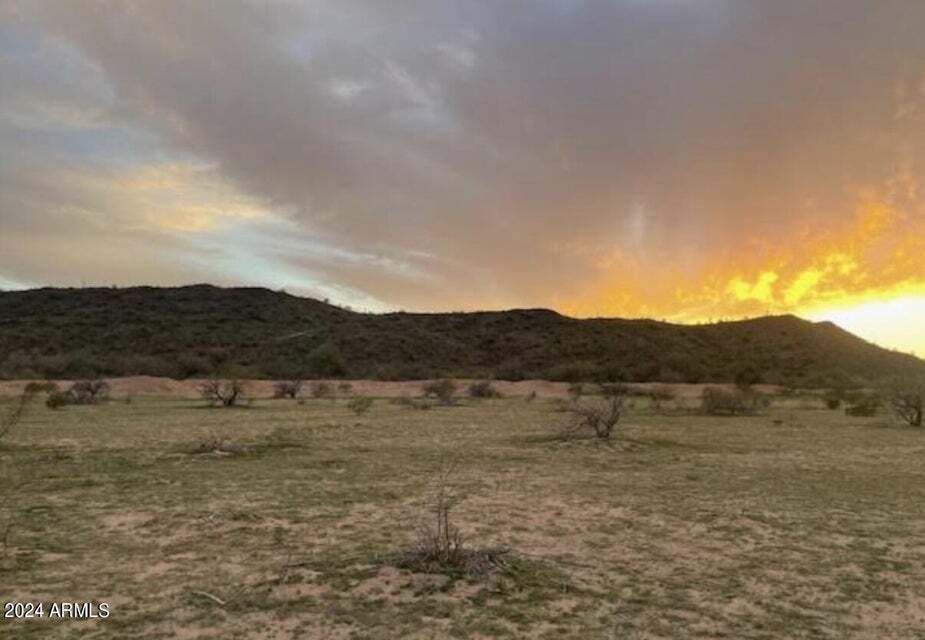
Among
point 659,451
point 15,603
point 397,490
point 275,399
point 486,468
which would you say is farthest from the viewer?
point 275,399

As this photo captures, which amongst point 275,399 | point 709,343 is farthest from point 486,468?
point 709,343

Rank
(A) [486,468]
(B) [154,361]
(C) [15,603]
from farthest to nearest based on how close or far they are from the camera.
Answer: (B) [154,361], (A) [486,468], (C) [15,603]

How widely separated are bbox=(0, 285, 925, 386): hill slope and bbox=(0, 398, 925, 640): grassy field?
47.0 metres

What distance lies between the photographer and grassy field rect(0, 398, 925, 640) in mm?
5914

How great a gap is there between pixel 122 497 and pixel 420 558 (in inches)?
224

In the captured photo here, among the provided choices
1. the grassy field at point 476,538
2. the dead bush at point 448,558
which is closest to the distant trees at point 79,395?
the grassy field at point 476,538

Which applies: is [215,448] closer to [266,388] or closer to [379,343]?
[266,388]

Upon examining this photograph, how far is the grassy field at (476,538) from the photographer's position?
19.4 feet

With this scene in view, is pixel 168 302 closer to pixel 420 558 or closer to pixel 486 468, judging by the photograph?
pixel 486 468

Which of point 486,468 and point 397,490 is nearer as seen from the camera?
point 397,490

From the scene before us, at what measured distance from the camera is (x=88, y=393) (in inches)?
1399

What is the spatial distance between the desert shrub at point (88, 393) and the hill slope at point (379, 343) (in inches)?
802

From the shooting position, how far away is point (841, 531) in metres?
9.16

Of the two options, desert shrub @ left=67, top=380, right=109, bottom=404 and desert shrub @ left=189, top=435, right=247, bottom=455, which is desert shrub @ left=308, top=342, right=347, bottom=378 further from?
desert shrub @ left=189, top=435, right=247, bottom=455
